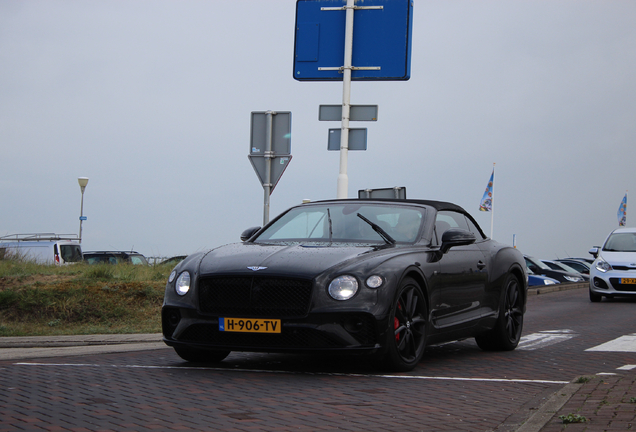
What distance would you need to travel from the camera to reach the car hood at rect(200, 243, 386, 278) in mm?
6797

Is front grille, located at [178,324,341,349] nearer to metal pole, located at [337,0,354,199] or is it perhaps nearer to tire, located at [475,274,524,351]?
tire, located at [475,274,524,351]

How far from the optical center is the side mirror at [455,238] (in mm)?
7887

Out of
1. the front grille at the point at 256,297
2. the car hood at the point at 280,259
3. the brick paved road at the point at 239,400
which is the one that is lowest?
the brick paved road at the point at 239,400

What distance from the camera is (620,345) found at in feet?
32.4

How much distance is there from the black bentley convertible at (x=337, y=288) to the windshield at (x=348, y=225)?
0.01m

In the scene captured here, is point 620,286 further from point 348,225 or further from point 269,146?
point 348,225

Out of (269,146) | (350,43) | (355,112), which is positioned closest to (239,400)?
(269,146)

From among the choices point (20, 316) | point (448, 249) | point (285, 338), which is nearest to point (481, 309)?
point (448, 249)

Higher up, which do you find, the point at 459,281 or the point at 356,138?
the point at 356,138

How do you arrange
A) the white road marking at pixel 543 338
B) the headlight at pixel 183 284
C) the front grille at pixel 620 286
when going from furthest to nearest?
the front grille at pixel 620 286
the white road marking at pixel 543 338
the headlight at pixel 183 284

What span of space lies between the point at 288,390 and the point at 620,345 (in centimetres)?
527

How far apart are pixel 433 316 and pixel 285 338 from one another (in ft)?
5.07

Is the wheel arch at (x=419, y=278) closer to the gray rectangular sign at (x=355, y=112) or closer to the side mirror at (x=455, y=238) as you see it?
the side mirror at (x=455, y=238)

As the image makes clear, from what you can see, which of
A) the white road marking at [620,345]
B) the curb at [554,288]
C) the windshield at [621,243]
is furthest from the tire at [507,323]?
the curb at [554,288]
